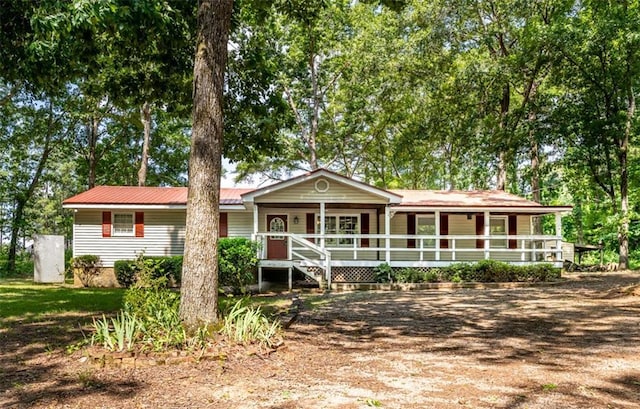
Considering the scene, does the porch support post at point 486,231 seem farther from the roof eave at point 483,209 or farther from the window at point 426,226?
the window at point 426,226

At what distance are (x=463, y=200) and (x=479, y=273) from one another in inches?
145

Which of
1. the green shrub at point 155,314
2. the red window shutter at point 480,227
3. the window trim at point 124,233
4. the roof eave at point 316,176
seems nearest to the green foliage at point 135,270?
the window trim at point 124,233

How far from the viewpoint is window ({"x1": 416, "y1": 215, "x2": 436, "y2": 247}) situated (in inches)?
754

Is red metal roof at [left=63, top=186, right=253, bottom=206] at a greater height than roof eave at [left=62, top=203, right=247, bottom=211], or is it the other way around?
red metal roof at [left=63, top=186, right=253, bottom=206]

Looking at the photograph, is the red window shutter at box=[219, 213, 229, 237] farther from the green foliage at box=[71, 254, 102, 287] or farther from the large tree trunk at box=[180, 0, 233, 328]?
the large tree trunk at box=[180, 0, 233, 328]

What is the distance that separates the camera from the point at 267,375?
482 centimetres

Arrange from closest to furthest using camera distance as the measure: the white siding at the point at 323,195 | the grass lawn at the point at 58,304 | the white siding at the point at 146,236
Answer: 1. the grass lawn at the point at 58,304
2. the white siding at the point at 323,195
3. the white siding at the point at 146,236

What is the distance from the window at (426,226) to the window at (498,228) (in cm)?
239

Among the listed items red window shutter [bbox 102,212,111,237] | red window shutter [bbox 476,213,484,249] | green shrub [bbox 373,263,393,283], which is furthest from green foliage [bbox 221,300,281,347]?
red window shutter [bbox 476,213,484,249]

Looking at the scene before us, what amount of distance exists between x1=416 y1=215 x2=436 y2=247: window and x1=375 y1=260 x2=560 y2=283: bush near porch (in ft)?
10.0

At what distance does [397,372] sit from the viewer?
4.99 metres

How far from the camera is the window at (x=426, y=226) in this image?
754 inches

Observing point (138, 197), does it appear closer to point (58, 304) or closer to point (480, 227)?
point (58, 304)

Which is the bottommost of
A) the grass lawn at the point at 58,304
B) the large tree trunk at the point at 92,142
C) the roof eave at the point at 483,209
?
the grass lawn at the point at 58,304
